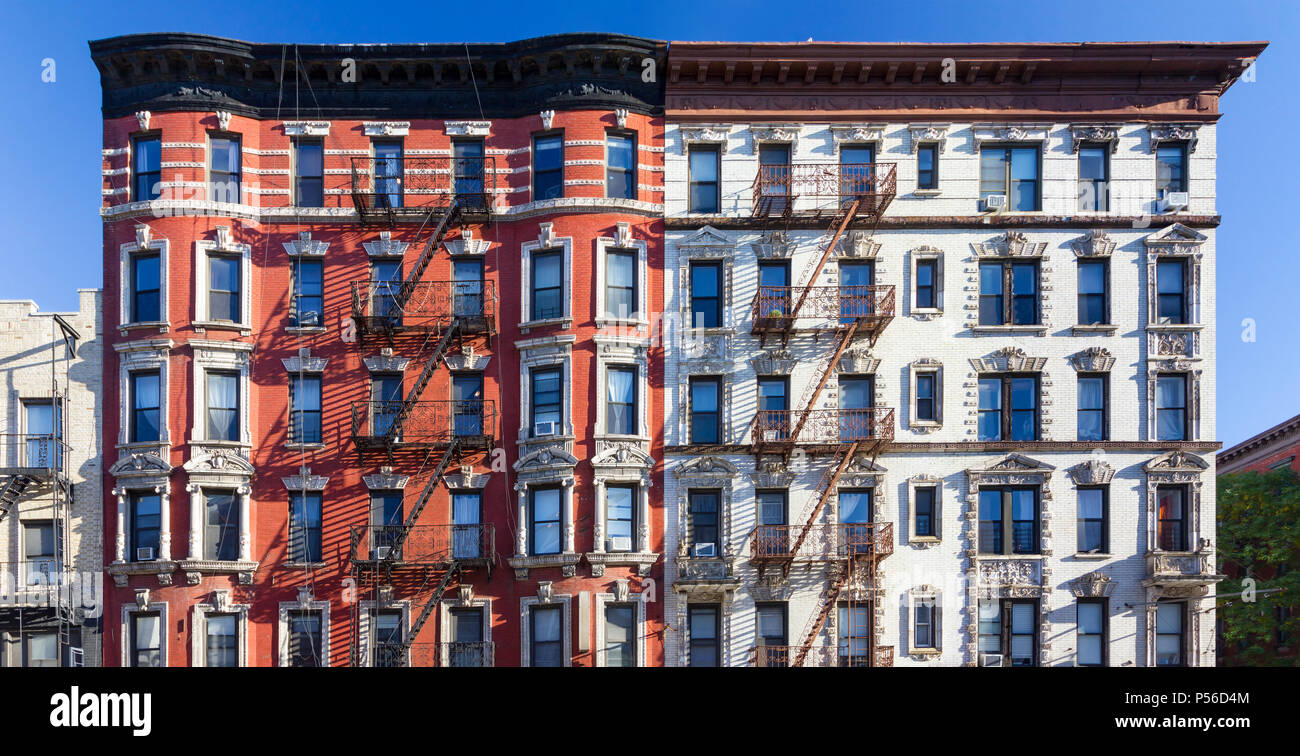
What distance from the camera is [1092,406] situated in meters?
26.8

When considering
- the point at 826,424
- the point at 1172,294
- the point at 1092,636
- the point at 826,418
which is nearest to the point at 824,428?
the point at 826,424

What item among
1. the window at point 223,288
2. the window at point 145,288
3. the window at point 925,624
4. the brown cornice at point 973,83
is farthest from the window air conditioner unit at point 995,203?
the window at point 145,288

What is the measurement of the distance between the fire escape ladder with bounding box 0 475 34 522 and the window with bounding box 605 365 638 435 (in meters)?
15.3

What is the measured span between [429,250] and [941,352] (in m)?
14.2

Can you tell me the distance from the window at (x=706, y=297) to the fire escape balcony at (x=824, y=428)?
2.92 m

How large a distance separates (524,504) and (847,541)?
8.69m

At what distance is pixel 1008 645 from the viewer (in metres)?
25.8

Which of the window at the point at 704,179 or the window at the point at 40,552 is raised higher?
the window at the point at 704,179

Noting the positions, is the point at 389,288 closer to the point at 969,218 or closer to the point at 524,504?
the point at 524,504

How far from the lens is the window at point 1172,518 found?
26.4 metres

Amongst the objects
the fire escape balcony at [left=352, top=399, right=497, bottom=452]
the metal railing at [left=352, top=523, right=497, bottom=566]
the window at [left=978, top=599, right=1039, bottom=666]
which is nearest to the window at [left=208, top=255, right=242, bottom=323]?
the fire escape balcony at [left=352, top=399, right=497, bottom=452]

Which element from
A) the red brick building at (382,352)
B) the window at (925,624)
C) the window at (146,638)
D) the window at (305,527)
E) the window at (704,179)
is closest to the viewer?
the window at (146,638)

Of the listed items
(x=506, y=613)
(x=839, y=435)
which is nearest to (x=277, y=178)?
(x=506, y=613)

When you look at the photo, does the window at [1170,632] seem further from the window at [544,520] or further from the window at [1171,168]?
the window at [544,520]
